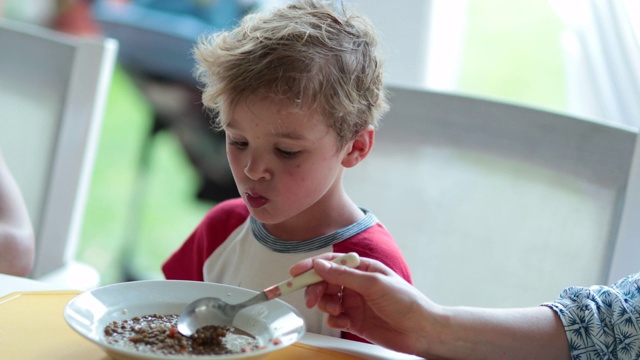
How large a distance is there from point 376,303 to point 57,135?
846 mm

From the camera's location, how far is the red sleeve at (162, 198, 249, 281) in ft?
4.33

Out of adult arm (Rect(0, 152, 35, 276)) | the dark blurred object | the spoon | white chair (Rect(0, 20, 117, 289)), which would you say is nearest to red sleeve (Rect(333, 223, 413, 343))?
the spoon

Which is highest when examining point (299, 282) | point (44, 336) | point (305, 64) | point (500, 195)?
point (305, 64)

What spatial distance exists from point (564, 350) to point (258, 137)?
43cm

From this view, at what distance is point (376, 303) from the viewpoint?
3.06 ft

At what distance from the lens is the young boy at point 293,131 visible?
1.08 m

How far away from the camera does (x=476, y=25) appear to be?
2.55 m

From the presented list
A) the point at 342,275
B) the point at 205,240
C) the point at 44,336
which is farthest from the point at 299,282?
the point at 205,240

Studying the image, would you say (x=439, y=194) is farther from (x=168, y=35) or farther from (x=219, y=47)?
(x=168, y=35)

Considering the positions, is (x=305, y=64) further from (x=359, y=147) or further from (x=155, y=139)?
(x=155, y=139)

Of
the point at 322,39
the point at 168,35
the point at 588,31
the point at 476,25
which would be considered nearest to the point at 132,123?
the point at 168,35

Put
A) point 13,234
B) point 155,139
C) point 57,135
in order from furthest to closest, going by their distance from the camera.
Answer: point 155,139
point 57,135
point 13,234

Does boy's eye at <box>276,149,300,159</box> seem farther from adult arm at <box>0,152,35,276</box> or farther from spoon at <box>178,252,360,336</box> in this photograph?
adult arm at <box>0,152,35,276</box>

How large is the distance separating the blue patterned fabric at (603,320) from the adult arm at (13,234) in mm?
691
